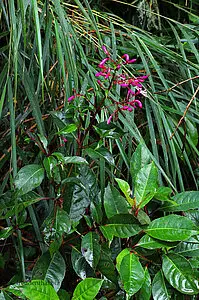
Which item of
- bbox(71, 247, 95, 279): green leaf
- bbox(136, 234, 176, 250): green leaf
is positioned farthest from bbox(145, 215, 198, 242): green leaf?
bbox(71, 247, 95, 279): green leaf

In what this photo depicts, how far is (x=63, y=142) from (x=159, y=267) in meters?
0.29

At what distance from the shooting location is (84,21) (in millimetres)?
1179

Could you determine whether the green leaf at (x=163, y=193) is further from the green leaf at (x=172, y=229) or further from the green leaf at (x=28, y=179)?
the green leaf at (x=28, y=179)

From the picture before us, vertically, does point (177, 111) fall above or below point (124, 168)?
above

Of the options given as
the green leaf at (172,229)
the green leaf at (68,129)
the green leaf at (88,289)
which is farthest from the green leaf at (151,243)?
the green leaf at (68,129)

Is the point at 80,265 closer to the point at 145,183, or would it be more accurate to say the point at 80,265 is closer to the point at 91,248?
the point at 91,248

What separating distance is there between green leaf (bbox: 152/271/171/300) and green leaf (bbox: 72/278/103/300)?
13cm

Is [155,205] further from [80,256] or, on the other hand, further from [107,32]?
[107,32]

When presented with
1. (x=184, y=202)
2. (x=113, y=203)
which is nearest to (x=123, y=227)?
(x=113, y=203)

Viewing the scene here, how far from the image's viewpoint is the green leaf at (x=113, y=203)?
0.79 meters

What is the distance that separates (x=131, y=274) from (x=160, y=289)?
0.31 feet

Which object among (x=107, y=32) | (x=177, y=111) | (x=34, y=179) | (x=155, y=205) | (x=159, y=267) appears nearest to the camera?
(x=34, y=179)

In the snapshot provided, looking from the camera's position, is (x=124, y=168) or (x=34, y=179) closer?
(x=34, y=179)

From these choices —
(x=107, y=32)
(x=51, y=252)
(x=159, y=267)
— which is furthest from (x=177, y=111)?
(x=51, y=252)
